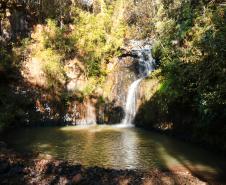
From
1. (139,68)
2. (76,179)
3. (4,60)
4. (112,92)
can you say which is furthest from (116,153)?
(4,60)

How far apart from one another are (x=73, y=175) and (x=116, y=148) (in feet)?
17.0

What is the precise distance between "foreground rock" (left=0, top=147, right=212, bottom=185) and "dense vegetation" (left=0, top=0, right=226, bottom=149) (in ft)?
10.7

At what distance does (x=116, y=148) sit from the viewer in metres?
17.2

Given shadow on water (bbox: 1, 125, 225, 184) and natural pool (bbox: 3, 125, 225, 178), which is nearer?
shadow on water (bbox: 1, 125, 225, 184)

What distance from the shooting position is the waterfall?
23.6 m

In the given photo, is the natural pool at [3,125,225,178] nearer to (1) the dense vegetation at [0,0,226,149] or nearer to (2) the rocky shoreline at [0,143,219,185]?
(1) the dense vegetation at [0,0,226,149]

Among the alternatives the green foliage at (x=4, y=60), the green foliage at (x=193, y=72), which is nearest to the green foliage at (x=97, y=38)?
the green foliage at (x=193, y=72)

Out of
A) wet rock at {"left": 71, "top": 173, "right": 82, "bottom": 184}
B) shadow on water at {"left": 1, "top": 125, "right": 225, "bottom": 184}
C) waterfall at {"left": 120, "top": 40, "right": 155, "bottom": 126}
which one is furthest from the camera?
waterfall at {"left": 120, "top": 40, "right": 155, "bottom": 126}

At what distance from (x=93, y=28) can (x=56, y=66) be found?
5.02 m

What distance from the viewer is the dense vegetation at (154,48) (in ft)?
50.7

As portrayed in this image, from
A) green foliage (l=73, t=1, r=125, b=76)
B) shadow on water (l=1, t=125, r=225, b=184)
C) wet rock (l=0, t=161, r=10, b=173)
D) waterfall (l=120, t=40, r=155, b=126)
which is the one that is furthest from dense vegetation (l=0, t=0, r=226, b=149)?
wet rock (l=0, t=161, r=10, b=173)

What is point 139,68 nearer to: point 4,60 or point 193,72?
point 4,60

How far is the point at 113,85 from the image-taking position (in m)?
25.7

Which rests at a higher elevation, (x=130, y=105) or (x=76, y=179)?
(x=130, y=105)
